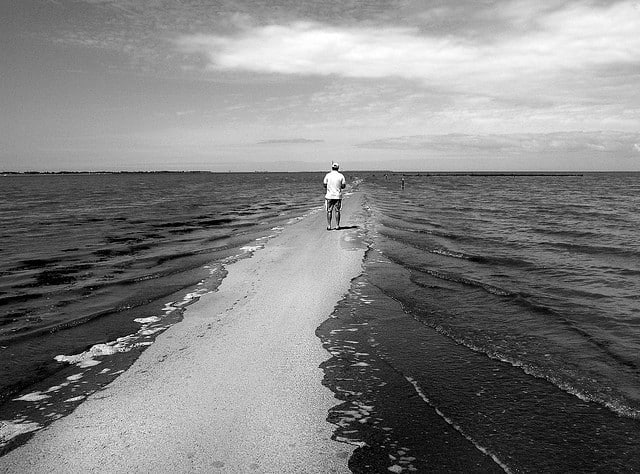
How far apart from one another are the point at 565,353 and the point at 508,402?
1.99m

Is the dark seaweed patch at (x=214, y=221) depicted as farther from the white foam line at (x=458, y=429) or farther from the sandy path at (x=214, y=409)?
the white foam line at (x=458, y=429)

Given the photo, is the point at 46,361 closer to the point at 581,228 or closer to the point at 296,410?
the point at 296,410

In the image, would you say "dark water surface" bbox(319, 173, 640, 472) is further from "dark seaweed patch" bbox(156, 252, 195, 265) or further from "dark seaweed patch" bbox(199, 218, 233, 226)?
"dark seaweed patch" bbox(199, 218, 233, 226)

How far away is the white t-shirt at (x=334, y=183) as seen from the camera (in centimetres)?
1716

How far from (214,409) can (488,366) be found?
11.4 feet

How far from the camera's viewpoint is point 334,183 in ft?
56.7

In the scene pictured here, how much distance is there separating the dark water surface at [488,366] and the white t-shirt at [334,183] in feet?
18.6

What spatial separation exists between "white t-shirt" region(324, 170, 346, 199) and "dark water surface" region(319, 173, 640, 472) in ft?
18.6

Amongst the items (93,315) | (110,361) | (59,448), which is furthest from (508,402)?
(93,315)

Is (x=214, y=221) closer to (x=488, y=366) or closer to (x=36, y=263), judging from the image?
(x=36, y=263)

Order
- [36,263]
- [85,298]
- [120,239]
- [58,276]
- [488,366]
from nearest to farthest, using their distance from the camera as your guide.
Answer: [488,366] → [85,298] → [58,276] → [36,263] → [120,239]

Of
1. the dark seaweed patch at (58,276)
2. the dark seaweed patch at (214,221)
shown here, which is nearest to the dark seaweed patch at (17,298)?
the dark seaweed patch at (58,276)

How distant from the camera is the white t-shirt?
17.2 m

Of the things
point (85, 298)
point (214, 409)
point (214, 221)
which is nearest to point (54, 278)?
point (85, 298)
